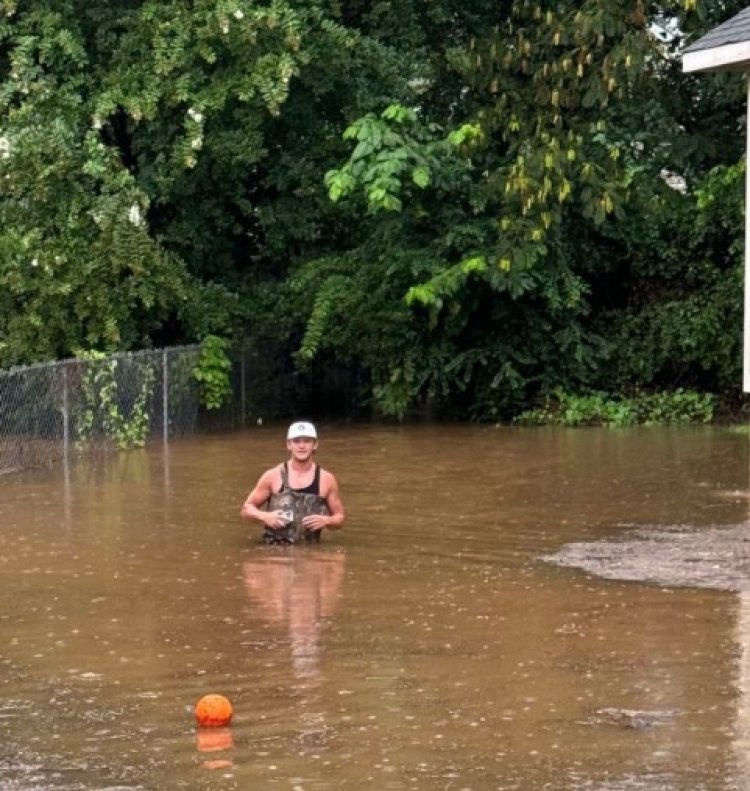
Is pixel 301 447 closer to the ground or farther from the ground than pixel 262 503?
farther from the ground

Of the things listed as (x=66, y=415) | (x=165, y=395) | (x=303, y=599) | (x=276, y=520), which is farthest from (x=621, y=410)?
(x=303, y=599)

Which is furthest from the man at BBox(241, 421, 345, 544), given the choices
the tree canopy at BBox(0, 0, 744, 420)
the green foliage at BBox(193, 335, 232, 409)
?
the green foliage at BBox(193, 335, 232, 409)

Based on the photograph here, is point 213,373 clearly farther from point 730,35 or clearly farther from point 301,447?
point 301,447

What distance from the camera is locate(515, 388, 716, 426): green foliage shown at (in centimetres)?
2475

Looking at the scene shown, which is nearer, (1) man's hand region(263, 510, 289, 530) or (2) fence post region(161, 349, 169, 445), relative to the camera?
(1) man's hand region(263, 510, 289, 530)

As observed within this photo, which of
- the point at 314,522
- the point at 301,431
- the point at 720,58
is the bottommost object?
the point at 314,522

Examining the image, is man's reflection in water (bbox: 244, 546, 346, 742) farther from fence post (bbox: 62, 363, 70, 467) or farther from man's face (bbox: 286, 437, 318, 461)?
fence post (bbox: 62, 363, 70, 467)

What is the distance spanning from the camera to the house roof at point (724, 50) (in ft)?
52.4

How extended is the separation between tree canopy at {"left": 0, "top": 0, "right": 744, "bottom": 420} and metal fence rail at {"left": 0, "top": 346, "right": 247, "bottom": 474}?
3.43 feet

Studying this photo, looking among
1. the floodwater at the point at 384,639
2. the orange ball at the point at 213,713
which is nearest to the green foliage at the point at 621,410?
the floodwater at the point at 384,639

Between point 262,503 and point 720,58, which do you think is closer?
point 262,503

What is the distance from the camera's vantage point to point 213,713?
7.98 metres

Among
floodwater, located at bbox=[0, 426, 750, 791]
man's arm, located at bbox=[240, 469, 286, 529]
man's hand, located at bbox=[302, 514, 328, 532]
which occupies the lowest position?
floodwater, located at bbox=[0, 426, 750, 791]

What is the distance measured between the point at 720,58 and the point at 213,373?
10.2 meters
